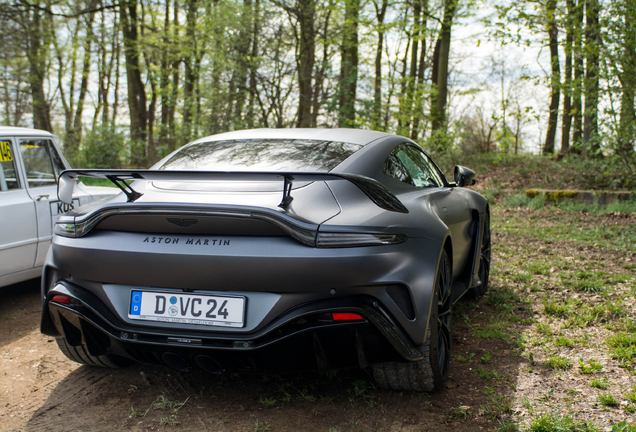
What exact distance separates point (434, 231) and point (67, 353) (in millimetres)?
2130

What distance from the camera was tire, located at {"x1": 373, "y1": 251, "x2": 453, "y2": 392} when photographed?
2.41m

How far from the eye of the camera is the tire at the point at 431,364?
241 centimetres

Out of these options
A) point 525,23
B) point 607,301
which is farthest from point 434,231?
point 525,23

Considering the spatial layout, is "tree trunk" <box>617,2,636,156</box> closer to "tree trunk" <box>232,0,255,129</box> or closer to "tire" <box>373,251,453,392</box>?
"tire" <box>373,251,453,392</box>

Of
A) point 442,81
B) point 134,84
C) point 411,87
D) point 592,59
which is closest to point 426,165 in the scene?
point 592,59

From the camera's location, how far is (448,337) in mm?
2797

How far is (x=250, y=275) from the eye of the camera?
2.07 metres

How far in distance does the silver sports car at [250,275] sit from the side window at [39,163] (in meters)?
2.36

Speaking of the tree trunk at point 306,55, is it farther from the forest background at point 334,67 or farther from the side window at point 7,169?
the side window at point 7,169

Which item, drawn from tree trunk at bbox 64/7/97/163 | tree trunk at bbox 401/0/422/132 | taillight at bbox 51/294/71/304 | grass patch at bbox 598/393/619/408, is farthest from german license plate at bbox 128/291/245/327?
tree trunk at bbox 64/7/97/163

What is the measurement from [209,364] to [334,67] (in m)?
14.0

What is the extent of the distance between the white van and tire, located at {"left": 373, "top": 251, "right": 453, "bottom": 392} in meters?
3.19

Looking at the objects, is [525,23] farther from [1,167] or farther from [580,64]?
[1,167]

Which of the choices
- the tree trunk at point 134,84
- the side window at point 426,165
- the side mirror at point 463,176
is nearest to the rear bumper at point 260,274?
the side window at point 426,165
